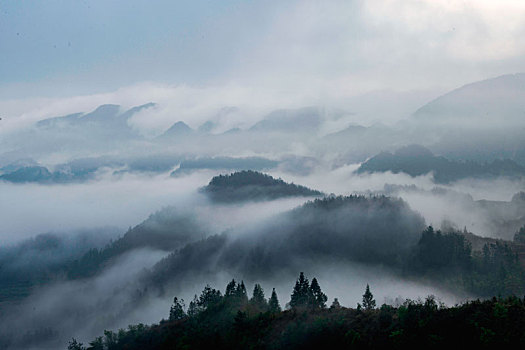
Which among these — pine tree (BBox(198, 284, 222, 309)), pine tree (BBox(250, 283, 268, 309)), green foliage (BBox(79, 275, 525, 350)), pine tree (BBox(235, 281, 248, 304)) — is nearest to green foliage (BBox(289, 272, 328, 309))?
pine tree (BBox(250, 283, 268, 309))

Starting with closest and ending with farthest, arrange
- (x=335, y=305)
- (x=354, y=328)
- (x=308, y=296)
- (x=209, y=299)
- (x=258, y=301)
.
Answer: (x=354, y=328) → (x=335, y=305) → (x=308, y=296) → (x=258, y=301) → (x=209, y=299)

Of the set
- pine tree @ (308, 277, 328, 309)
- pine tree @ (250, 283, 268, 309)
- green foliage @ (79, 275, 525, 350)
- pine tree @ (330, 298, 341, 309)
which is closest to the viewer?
green foliage @ (79, 275, 525, 350)

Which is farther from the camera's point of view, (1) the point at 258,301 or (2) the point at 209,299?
(2) the point at 209,299

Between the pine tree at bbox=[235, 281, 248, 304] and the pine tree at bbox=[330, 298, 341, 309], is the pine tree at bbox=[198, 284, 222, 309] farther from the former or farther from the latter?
the pine tree at bbox=[330, 298, 341, 309]

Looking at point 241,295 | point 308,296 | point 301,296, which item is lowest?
point 308,296

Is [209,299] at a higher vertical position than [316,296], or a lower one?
higher

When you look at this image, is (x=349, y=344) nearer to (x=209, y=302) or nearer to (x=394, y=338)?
(x=394, y=338)

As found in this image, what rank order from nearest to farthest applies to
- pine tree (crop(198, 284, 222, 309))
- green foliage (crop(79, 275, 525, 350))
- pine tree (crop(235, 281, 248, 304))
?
green foliage (crop(79, 275, 525, 350)) < pine tree (crop(235, 281, 248, 304)) < pine tree (crop(198, 284, 222, 309))

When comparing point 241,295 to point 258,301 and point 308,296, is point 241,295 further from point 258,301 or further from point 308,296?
point 308,296

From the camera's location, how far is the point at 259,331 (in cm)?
10250

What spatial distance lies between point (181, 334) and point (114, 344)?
2941 centimetres

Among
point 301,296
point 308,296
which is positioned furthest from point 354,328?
point 301,296

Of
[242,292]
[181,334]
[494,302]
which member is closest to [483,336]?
[494,302]

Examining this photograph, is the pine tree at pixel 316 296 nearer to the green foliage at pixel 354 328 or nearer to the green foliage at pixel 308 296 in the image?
the green foliage at pixel 308 296
